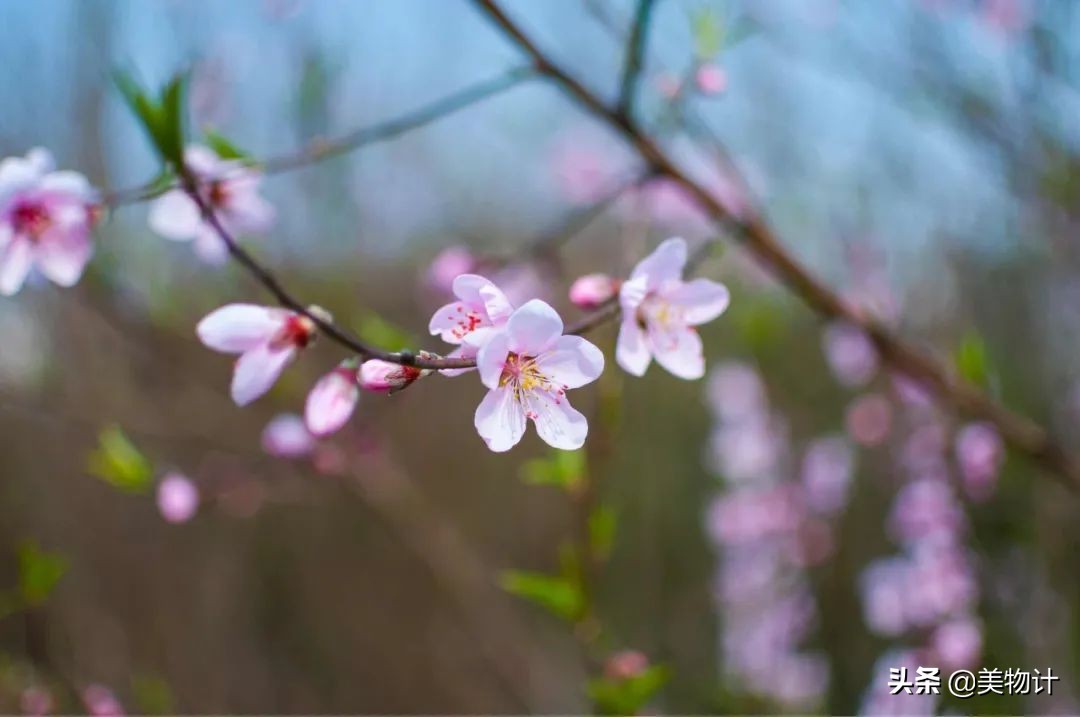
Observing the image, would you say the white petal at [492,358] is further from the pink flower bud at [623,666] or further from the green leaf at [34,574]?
the green leaf at [34,574]

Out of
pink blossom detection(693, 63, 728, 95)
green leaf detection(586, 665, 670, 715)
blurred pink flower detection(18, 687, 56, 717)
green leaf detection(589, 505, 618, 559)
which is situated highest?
pink blossom detection(693, 63, 728, 95)

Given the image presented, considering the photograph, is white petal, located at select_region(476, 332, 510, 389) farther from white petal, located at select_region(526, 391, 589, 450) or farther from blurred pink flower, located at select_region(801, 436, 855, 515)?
blurred pink flower, located at select_region(801, 436, 855, 515)

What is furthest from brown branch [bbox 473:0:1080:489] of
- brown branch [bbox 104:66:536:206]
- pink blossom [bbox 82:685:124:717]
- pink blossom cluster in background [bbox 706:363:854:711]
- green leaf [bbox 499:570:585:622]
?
pink blossom cluster in background [bbox 706:363:854:711]

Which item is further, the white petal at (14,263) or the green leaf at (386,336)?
the green leaf at (386,336)

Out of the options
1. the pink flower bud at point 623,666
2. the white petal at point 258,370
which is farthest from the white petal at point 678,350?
the pink flower bud at point 623,666

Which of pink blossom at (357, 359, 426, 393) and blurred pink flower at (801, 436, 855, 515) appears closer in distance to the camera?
pink blossom at (357, 359, 426, 393)

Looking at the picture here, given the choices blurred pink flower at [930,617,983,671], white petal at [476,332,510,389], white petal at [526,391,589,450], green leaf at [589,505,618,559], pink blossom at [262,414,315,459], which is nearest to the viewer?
white petal at [476,332,510,389]

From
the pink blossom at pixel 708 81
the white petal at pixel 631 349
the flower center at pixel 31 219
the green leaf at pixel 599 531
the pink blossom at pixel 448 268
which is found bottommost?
the green leaf at pixel 599 531

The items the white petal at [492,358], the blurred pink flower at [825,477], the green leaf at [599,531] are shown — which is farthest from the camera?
the blurred pink flower at [825,477]
